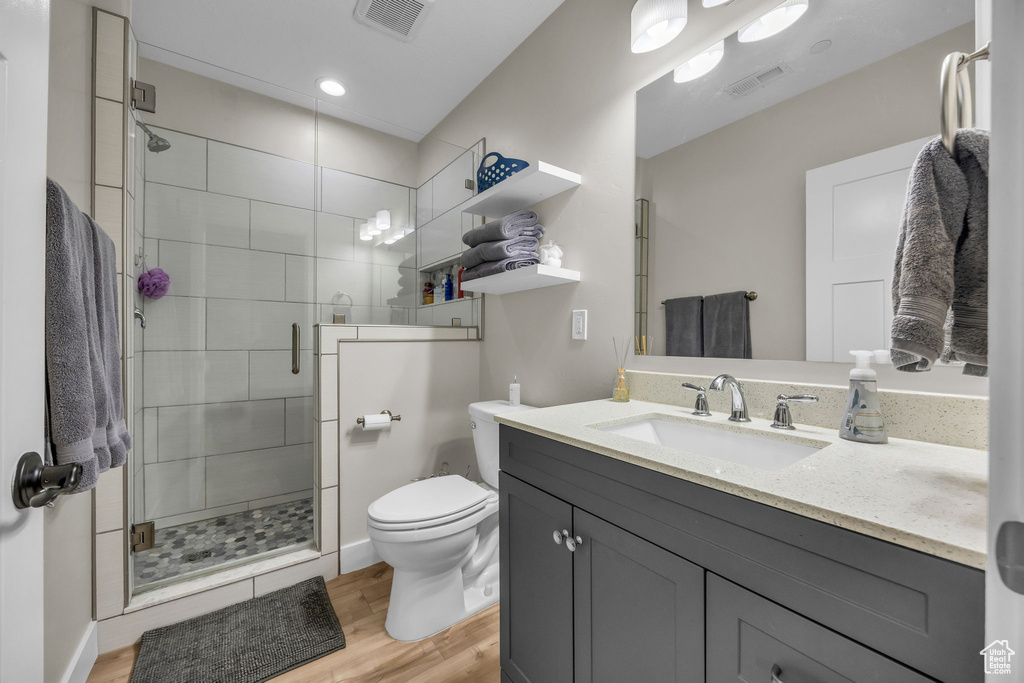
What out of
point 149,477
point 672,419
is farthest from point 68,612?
point 672,419

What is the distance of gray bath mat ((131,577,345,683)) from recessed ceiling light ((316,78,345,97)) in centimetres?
247

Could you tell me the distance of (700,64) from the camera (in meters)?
1.24

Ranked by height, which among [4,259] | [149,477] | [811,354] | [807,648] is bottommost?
[149,477]

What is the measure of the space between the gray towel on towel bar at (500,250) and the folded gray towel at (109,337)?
1122 mm

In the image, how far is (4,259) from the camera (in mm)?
472

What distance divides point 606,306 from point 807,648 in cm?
112

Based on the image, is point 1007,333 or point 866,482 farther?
point 866,482

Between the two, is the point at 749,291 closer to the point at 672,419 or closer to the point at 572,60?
the point at 672,419

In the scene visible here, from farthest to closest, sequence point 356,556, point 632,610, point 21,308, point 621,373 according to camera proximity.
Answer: point 356,556
point 621,373
point 632,610
point 21,308

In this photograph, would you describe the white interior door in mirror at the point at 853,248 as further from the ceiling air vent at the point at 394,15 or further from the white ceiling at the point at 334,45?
the ceiling air vent at the point at 394,15

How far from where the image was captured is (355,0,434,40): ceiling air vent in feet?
5.54

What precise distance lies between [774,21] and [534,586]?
1.60m

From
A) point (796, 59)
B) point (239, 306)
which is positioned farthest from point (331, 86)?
point (796, 59)
